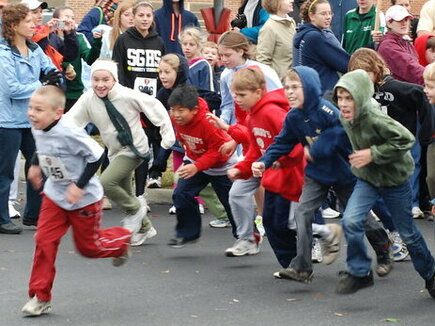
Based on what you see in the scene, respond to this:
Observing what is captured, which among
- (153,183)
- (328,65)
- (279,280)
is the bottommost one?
(153,183)

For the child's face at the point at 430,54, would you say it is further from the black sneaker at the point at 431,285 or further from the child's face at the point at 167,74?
the black sneaker at the point at 431,285

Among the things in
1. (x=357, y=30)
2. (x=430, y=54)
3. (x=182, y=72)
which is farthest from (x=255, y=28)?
(x=182, y=72)

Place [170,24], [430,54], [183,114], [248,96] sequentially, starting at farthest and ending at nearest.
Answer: [170,24] → [430,54] → [183,114] → [248,96]

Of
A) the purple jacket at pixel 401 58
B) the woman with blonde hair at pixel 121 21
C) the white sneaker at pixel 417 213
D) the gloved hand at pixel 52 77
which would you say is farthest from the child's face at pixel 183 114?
the woman with blonde hair at pixel 121 21

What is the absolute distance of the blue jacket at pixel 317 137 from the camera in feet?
27.0

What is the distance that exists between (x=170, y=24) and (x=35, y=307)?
21.8 feet

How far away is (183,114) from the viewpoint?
9688 mm

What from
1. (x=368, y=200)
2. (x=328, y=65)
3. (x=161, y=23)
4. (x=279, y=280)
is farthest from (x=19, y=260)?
(x=161, y=23)

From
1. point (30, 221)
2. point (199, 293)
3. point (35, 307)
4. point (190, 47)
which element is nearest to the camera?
point (35, 307)

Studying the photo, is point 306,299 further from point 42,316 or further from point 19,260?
point 19,260

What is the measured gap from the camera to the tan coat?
506 inches

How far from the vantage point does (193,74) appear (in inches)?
469

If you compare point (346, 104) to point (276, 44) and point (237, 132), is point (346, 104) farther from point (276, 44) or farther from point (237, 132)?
point (276, 44)

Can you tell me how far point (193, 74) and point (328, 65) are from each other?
1390mm
